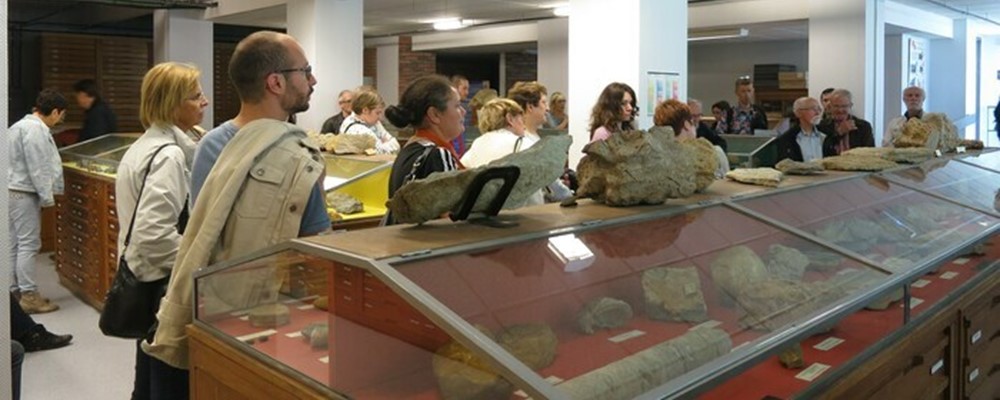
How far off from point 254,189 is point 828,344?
1515 millimetres

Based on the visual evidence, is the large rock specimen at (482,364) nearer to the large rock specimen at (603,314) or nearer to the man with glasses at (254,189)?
the large rock specimen at (603,314)

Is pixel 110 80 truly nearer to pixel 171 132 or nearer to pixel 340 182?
pixel 340 182

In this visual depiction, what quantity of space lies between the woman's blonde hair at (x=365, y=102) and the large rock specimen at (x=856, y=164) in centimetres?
407

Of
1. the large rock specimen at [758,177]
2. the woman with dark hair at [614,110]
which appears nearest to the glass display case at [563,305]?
the large rock specimen at [758,177]

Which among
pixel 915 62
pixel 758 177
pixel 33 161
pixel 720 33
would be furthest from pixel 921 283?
pixel 915 62

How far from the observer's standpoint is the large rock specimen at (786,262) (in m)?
2.50

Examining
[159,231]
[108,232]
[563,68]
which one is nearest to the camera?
[159,231]

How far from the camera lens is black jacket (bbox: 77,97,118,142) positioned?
8.94 meters

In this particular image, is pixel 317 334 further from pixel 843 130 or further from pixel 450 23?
pixel 450 23

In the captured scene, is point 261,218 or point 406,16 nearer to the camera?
point 261,218

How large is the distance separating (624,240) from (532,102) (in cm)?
341

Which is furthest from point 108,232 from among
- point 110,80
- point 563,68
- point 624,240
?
point 110,80

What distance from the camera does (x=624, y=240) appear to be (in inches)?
92.0

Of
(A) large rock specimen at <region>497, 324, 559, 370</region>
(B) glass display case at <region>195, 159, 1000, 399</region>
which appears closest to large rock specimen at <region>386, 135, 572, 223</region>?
(B) glass display case at <region>195, 159, 1000, 399</region>
